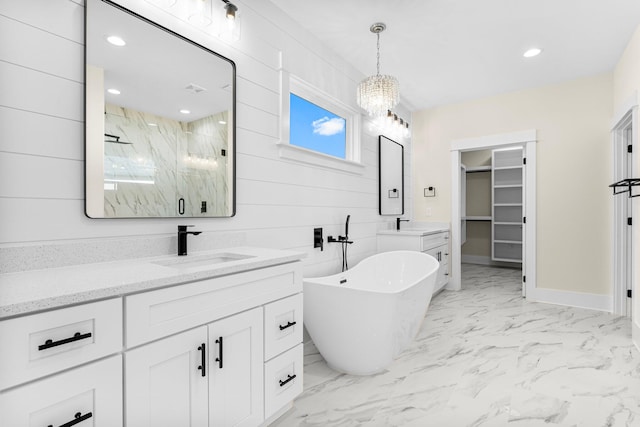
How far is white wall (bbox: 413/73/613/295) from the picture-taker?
11.8 ft

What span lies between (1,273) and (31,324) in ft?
1.72

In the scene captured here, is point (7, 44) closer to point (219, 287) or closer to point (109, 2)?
Result: point (109, 2)

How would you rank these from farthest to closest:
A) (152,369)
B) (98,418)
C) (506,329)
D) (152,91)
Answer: (506,329) < (152,91) < (152,369) < (98,418)

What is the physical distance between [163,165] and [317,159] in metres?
1.36

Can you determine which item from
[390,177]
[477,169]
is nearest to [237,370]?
[390,177]

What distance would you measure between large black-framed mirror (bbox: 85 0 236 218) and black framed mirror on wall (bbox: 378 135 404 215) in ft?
7.21

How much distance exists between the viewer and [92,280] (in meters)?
1.08

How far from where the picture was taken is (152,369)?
3.66ft

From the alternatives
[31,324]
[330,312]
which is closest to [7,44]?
[31,324]

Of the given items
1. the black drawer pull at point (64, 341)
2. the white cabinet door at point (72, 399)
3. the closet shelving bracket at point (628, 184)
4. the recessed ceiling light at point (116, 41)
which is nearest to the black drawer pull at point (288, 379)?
the white cabinet door at point (72, 399)

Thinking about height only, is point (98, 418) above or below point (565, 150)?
below

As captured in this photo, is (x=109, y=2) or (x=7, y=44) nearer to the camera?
(x=7, y=44)

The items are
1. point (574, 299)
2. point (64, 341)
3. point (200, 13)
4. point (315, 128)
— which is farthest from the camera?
point (574, 299)

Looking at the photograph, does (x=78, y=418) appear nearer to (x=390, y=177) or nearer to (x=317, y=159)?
(x=317, y=159)
